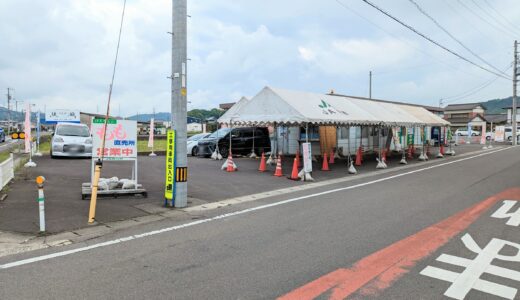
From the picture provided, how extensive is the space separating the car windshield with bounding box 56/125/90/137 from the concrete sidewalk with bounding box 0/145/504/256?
2658mm

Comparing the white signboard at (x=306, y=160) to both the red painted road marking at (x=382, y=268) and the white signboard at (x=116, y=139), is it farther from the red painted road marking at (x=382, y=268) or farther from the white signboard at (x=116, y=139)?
the red painted road marking at (x=382, y=268)

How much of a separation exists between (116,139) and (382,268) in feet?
22.0

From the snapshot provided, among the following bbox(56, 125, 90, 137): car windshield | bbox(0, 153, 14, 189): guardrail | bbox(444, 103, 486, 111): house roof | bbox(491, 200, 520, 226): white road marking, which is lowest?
bbox(491, 200, 520, 226): white road marking

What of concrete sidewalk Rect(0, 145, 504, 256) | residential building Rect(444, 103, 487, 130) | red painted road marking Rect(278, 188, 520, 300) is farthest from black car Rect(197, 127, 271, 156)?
residential building Rect(444, 103, 487, 130)

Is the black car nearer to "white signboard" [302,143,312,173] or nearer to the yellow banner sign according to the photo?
"white signboard" [302,143,312,173]

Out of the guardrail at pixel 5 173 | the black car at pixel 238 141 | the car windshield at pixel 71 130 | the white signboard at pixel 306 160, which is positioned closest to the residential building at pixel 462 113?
the black car at pixel 238 141

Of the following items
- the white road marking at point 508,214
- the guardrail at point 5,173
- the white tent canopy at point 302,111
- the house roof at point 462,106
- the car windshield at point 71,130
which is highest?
Answer: the house roof at point 462,106

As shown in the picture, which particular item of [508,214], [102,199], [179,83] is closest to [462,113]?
[508,214]

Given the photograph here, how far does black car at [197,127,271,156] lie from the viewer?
19312 millimetres

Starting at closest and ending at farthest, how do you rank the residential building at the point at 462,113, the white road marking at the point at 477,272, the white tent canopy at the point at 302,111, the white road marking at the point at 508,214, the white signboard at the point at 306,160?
the white road marking at the point at 477,272 < the white road marking at the point at 508,214 < the white signboard at the point at 306,160 < the white tent canopy at the point at 302,111 < the residential building at the point at 462,113

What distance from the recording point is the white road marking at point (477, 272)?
12.1 feet

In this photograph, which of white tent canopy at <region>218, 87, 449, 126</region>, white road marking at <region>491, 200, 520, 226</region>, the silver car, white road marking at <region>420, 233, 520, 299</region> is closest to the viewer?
→ white road marking at <region>420, 233, 520, 299</region>

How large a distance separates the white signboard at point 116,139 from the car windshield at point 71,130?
9.55 meters

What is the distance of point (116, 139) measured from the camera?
28.6ft
